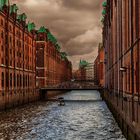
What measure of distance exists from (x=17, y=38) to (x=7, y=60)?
10.6m

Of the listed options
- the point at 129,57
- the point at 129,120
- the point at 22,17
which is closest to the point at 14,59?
the point at 22,17

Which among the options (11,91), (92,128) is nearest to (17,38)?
(11,91)

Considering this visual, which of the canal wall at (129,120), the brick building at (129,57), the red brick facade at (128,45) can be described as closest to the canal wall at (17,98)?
the red brick facade at (128,45)

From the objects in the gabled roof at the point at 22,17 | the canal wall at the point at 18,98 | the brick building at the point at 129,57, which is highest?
the gabled roof at the point at 22,17

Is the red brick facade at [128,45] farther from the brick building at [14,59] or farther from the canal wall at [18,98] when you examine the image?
the brick building at [14,59]

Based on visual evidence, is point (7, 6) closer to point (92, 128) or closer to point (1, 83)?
point (1, 83)

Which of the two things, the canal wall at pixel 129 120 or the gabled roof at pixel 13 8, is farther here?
the gabled roof at pixel 13 8

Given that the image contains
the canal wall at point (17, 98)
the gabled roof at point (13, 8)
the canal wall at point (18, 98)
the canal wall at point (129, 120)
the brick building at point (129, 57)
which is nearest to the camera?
the canal wall at point (129, 120)

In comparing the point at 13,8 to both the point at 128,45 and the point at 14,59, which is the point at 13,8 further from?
the point at 128,45

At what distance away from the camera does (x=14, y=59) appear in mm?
69625

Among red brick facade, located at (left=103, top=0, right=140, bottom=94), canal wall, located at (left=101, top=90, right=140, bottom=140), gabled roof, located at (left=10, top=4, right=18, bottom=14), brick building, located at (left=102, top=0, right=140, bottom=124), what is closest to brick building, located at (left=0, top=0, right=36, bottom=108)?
gabled roof, located at (left=10, top=4, right=18, bottom=14)

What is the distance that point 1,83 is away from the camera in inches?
2307

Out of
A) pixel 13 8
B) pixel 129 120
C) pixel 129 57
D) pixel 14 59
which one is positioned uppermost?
pixel 13 8

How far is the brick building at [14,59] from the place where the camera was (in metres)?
60.8
